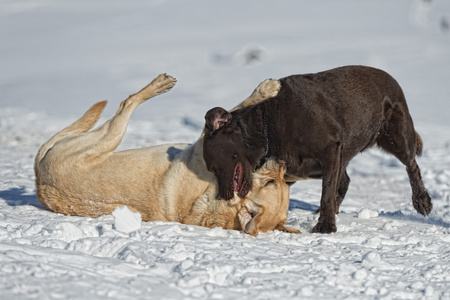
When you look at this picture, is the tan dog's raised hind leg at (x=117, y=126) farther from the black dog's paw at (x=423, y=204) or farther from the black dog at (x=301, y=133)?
the black dog's paw at (x=423, y=204)

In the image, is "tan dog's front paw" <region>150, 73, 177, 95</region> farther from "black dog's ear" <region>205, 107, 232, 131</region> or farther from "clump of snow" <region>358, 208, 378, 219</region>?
"clump of snow" <region>358, 208, 378, 219</region>

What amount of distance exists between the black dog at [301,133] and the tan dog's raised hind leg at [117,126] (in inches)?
37.8

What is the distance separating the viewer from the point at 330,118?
16.7 feet

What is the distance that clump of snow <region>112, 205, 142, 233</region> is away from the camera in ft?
14.1

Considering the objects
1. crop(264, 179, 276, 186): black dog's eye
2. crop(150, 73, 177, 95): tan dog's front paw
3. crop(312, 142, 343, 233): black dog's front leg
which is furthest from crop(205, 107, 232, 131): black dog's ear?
crop(150, 73, 177, 95): tan dog's front paw

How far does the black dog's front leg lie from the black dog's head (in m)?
0.64

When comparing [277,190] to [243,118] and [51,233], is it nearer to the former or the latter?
[243,118]

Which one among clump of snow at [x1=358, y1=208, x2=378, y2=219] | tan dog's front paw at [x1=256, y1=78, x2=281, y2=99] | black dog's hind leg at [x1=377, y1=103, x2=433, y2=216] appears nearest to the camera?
tan dog's front paw at [x1=256, y1=78, x2=281, y2=99]

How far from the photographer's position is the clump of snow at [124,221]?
14.1ft

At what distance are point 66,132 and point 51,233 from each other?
2208mm

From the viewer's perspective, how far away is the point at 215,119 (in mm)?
4871

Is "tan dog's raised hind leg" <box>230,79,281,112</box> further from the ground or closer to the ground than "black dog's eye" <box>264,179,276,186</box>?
further from the ground

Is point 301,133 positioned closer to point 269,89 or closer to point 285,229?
point 269,89

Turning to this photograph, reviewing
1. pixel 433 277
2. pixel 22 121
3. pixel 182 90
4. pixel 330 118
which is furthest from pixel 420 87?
pixel 433 277
